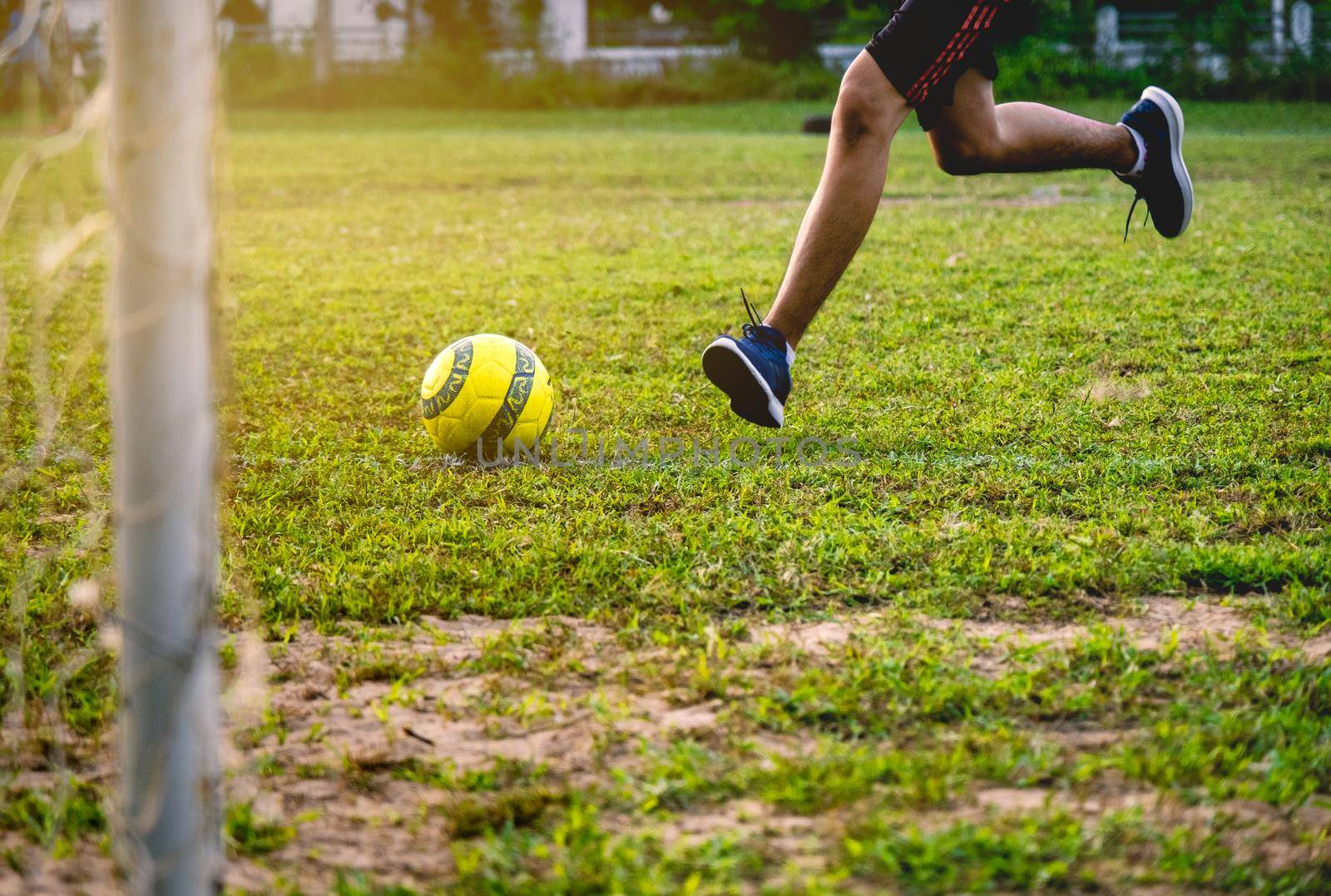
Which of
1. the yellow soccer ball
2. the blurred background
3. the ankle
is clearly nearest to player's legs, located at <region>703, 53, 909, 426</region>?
the yellow soccer ball

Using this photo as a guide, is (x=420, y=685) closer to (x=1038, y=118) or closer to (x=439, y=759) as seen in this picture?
(x=439, y=759)

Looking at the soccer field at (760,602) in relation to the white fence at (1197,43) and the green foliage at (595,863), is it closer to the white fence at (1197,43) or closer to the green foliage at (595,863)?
the green foliage at (595,863)

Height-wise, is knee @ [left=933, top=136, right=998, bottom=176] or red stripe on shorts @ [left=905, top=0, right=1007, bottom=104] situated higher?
red stripe on shorts @ [left=905, top=0, right=1007, bottom=104]

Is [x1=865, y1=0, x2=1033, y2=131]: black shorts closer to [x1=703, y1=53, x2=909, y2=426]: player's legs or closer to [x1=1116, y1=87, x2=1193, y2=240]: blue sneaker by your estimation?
[x1=703, y1=53, x2=909, y2=426]: player's legs

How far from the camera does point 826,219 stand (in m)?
3.72

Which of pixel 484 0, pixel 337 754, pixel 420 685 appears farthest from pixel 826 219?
pixel 484 0

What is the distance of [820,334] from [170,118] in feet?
13.8

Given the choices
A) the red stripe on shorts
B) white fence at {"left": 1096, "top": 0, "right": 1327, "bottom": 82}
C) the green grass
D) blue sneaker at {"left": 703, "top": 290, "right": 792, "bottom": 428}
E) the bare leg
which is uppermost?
white fence at {"left": 1096, "top": 0, "right": 1327, "bottom": 82}

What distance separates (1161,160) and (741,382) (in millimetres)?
2006

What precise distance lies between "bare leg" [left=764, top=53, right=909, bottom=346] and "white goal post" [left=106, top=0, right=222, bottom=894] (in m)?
2.44

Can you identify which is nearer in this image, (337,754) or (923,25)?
(337,754)

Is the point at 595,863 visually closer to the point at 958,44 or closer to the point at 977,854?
the point at 977,854

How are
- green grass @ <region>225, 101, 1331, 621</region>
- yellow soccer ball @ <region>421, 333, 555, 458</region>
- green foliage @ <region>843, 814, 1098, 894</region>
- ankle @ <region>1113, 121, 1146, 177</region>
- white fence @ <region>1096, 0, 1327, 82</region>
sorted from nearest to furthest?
green foliage @ <region>843, 814, 1098, 894</region> → green grass @ <region>225, 101, 1331, 621</region> → yellow soccer ball @ <region>421, 333, 555, 458</region> → ankle @ <region>1113, 121, 1146, 177</region> → white fence @ <region>1096, 0, 1327, 82</region>

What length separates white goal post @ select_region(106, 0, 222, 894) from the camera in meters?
1.40
